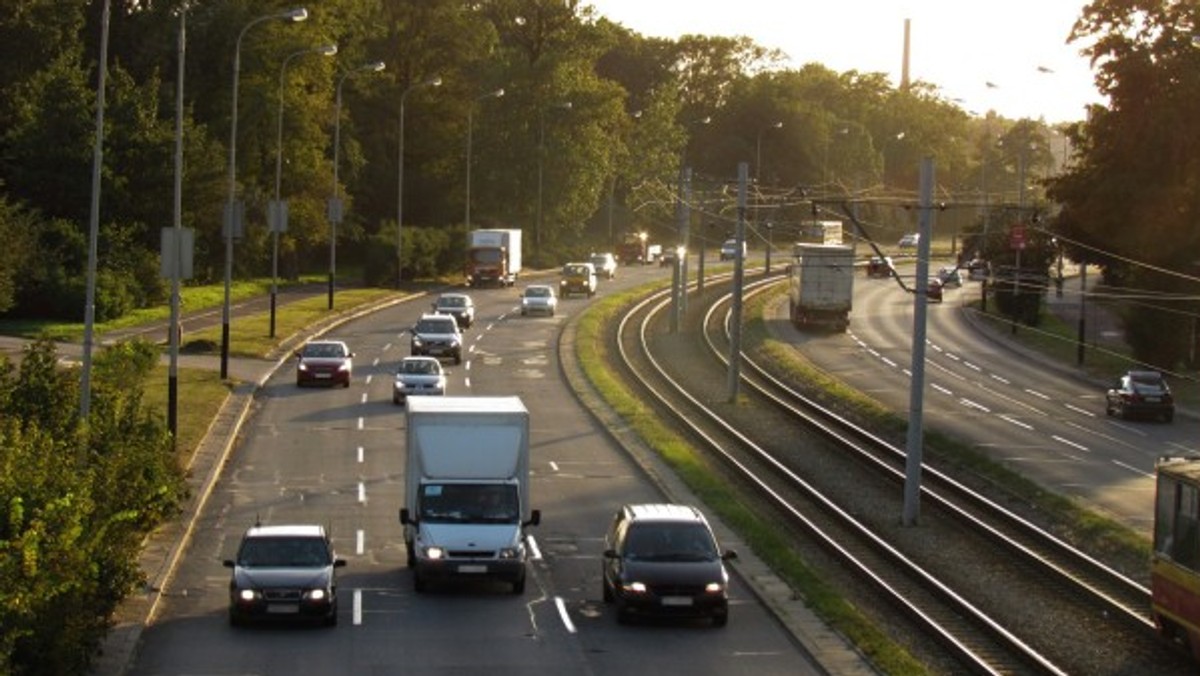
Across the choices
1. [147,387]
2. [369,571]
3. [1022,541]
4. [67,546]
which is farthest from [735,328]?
[67,546]

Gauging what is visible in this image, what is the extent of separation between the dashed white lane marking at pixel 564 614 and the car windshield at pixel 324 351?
3181cm

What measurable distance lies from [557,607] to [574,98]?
9439cm

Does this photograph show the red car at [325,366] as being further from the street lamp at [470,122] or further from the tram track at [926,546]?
the street lamp at [470,122]

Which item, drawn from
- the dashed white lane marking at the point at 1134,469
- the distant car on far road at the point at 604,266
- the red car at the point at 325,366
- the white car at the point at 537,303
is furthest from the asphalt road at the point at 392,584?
the distant car on far road at the point at 604,266

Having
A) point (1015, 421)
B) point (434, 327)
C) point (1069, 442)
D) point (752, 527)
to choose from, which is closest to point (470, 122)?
point (434, 327)

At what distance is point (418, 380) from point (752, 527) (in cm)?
2049

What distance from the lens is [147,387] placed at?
56219 mm

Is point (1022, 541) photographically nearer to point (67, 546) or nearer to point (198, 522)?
point (198, 522)

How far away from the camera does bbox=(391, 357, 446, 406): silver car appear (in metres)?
57.4

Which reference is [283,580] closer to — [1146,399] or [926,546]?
[926,546]

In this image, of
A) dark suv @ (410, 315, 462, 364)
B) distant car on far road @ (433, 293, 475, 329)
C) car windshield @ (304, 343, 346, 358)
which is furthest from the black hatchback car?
distant car on far road @ (433, 293, 475, 329)

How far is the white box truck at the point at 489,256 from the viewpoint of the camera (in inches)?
4240

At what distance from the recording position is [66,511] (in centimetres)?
2117

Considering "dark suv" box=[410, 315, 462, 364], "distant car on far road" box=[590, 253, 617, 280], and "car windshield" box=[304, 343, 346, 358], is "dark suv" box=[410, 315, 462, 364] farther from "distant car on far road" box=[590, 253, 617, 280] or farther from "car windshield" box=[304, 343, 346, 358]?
"distant car on far road" box=[590, 253, 617, 280]
